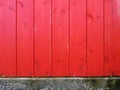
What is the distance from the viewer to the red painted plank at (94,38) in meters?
3.06

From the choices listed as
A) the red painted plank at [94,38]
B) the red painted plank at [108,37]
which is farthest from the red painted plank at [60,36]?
the red painted plank at [108,37]

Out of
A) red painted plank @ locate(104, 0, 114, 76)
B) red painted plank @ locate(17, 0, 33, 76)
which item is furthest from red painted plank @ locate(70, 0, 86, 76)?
red painted plank @ locate(17, 0, 33, 76)

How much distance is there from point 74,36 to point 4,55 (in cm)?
64

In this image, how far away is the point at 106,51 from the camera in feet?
10.1

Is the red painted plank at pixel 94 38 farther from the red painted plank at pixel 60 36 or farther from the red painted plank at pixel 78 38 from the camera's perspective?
the red painted plank at pixel 60 36

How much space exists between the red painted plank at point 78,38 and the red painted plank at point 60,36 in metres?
0.04

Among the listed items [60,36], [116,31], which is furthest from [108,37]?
[60,36]

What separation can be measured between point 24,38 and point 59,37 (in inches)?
12.1

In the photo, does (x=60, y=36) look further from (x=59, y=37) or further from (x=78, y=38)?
(x=78, y=38)

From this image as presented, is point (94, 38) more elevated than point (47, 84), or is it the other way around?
point (94, 38)

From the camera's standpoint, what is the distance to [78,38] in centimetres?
305

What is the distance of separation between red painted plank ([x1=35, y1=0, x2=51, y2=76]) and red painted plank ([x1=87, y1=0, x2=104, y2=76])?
355 millimetres

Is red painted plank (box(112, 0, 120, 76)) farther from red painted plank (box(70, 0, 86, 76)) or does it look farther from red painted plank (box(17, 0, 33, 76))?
red painted plank (box(17, 0, 33, 76))

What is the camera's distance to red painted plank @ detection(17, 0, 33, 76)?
3.03 metres
